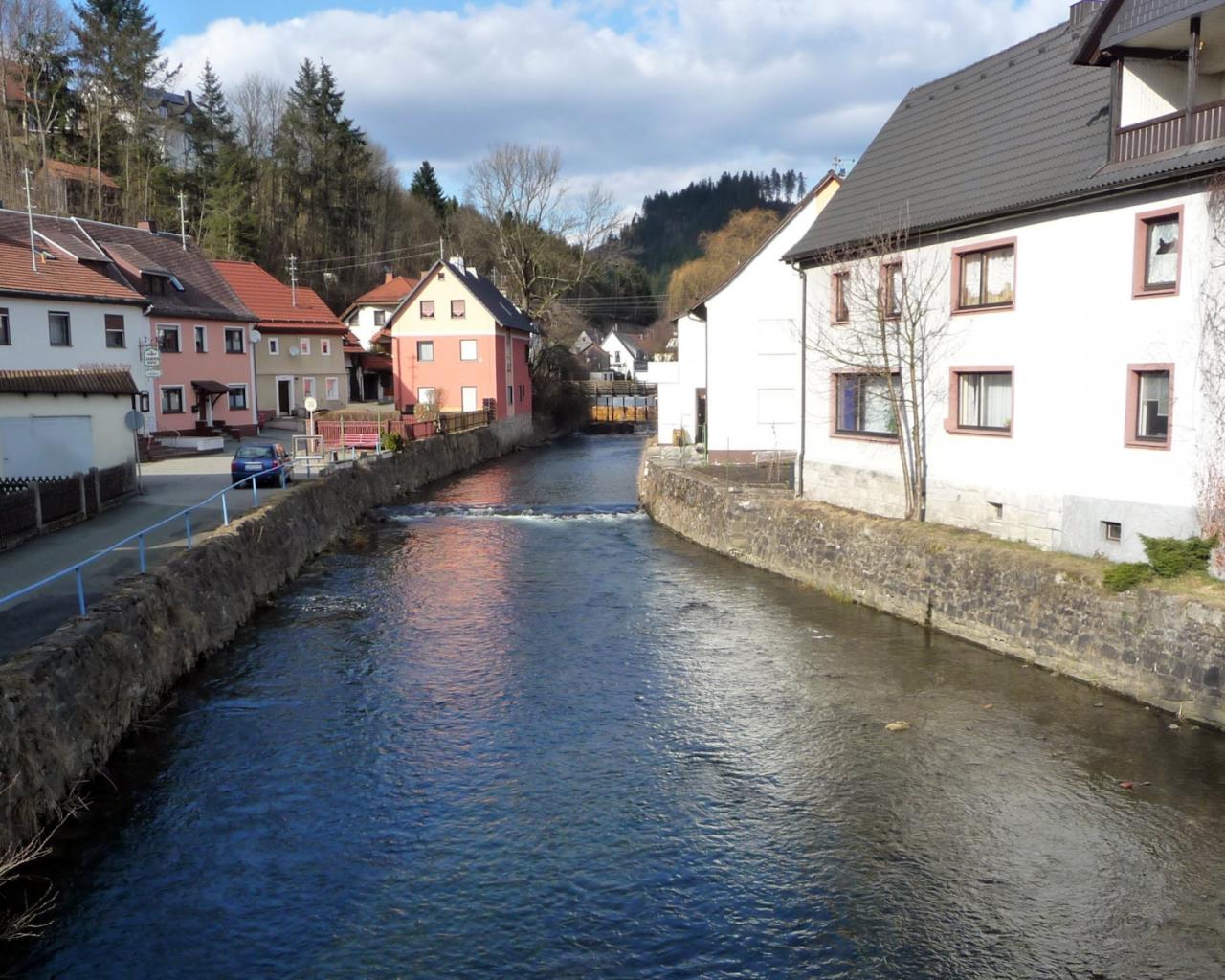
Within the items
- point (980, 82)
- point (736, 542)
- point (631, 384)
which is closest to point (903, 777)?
point (736, 542)

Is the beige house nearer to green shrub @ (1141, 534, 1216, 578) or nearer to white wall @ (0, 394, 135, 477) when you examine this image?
white wall @ (0, 394, 135, 477)

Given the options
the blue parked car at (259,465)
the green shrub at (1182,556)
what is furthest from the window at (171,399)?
the green shrub at (1182,556)

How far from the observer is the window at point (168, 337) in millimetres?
43156

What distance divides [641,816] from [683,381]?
32.7 m

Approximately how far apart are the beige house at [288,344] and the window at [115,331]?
17.6 m

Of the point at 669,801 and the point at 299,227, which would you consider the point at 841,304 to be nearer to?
the point at 669,801

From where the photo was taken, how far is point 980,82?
74.5 feet

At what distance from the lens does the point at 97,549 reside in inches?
725

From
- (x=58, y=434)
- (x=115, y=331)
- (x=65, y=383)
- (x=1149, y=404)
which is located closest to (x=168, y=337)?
(x=115, y=331)

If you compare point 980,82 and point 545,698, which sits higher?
point 980,82

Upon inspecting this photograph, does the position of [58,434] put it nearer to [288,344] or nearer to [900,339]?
[900,339]

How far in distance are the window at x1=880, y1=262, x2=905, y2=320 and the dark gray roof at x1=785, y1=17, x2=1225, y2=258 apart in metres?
0.88

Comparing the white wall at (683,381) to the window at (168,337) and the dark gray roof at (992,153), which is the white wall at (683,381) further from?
the window at (168,337)

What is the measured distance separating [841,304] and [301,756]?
16.8 m
